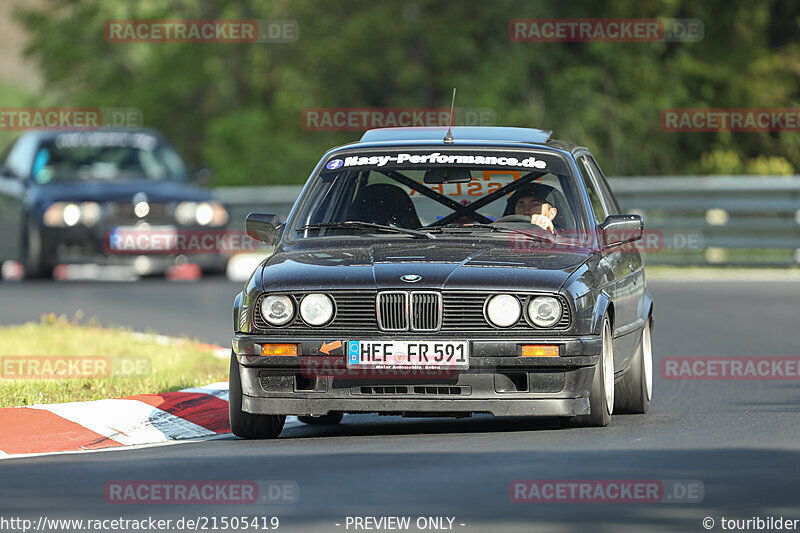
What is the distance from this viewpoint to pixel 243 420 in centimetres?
930

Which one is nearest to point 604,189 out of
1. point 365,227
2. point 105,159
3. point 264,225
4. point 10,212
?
point 365,227

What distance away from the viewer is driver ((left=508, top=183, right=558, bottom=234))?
395 inches

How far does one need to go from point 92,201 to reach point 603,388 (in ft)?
42.5

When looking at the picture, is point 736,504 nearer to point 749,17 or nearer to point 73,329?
point 73,329

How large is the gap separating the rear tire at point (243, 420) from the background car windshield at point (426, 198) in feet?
3.91

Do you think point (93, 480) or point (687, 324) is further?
point (687, 324)

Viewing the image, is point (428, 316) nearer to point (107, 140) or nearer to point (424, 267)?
point (424, 267)

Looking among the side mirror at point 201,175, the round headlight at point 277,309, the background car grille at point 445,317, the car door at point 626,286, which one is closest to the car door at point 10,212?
the side mirror at point 201,175

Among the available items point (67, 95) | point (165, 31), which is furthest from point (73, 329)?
point (67, 95)

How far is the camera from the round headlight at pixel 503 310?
8.85 m

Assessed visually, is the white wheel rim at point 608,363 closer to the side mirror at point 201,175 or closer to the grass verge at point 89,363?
the grass verge at point 89,363

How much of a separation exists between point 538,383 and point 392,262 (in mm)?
974

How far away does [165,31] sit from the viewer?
133 feet

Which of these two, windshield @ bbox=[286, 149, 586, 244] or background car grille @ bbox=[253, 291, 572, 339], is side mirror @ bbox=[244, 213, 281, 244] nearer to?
windshield @ bbox=[286, 149, 586, 244]
